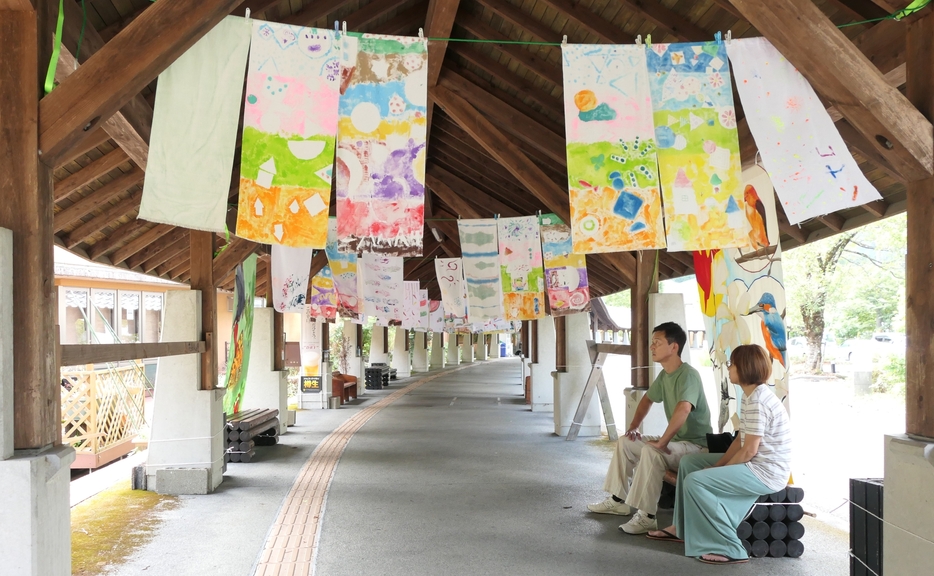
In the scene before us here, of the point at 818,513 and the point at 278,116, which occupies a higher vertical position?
the point at 278,116

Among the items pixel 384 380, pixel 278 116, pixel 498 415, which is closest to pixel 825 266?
pixel 498 415

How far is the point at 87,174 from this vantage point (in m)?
6.36

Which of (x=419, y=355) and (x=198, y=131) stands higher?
(x=198, y=131)

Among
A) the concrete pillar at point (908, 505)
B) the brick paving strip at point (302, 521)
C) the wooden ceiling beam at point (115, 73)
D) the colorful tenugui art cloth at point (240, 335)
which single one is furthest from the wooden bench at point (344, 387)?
the concrete pillar at point (908, 505)

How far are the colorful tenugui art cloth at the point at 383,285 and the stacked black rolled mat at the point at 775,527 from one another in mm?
6121

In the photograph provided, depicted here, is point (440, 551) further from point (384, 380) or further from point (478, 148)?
point (384, 380)

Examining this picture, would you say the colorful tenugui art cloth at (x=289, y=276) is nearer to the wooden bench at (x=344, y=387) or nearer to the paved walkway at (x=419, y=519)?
the paved walkway at (x=419, y=519)

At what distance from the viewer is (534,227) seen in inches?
341

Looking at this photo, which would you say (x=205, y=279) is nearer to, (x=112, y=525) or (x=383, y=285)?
(x=112, y=525)

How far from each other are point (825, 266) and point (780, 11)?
1851 cm

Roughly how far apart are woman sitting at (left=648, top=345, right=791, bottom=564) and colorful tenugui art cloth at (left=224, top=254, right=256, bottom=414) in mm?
6259

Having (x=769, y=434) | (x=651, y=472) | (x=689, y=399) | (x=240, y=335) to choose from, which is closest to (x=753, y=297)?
(x=689, y=399)

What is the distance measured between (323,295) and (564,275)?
5.99 metres

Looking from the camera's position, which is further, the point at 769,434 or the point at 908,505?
the point at 769,434
